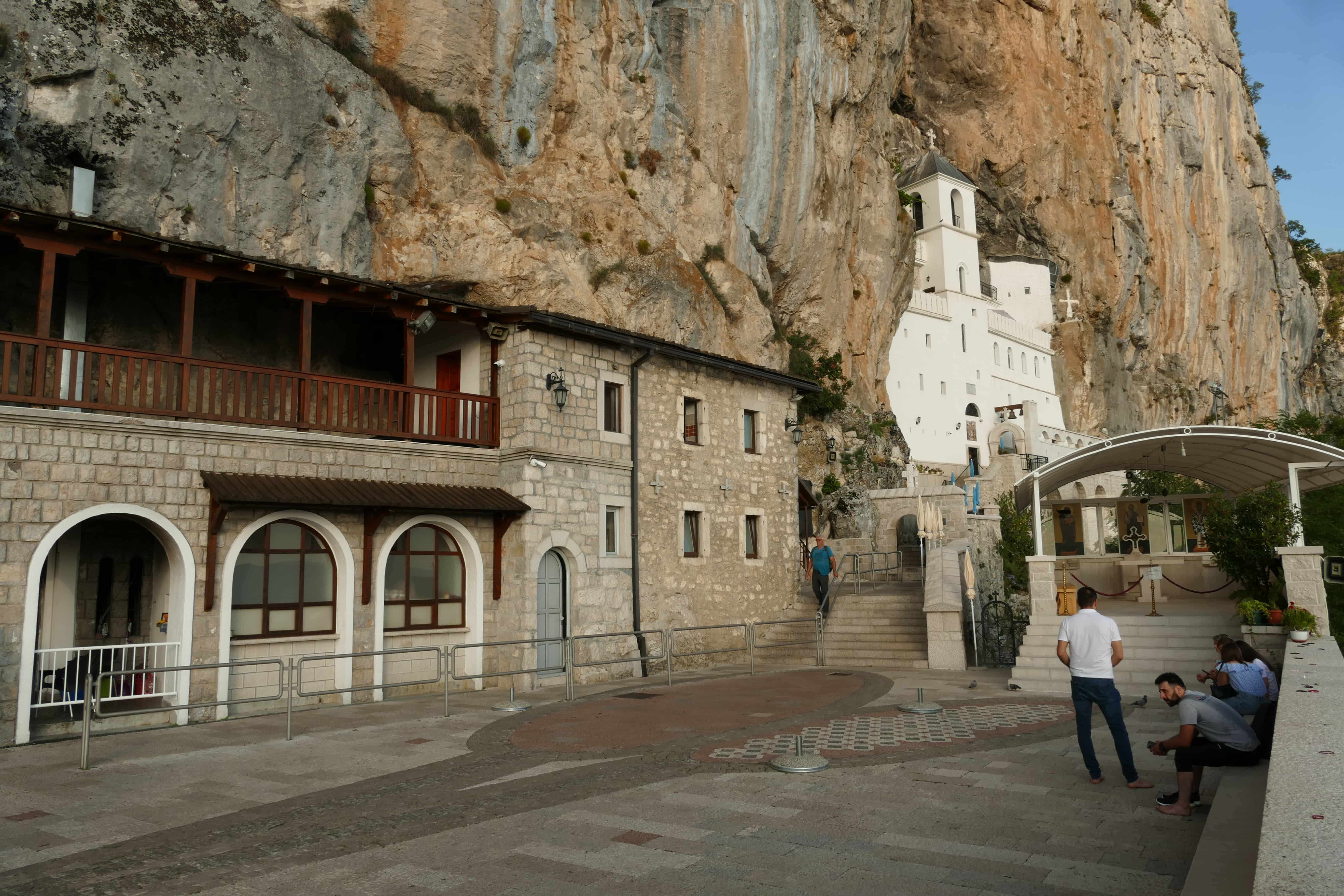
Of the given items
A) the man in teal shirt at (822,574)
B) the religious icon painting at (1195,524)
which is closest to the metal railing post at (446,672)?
the man in teal shirt at (822,574)

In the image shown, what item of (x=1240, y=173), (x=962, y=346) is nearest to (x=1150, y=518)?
(x=962, y=346)

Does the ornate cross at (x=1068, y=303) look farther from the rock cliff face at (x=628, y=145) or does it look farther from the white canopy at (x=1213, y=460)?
the white canopy at (x=1213, y=460)

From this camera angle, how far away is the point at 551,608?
16828 mm

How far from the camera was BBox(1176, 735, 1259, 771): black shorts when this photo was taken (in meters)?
6.71

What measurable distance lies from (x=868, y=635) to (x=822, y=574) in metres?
1.94

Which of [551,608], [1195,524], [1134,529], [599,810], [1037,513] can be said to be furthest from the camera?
[1134,529]

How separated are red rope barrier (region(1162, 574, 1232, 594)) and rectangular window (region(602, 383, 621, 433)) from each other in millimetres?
11618

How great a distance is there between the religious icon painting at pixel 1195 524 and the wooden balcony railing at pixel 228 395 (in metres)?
16.3

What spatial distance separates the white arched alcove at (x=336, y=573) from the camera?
1316 centimetres

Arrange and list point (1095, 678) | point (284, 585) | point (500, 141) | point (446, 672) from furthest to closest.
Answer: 1. point (500, 141)
2. point (284, 585)
3. point (446, 672)
4. point (1095, 678)

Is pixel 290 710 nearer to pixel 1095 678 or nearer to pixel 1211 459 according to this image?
pixel 1095 678

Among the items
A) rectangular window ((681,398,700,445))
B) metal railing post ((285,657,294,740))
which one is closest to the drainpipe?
rectangular window ((681,398,700,445))

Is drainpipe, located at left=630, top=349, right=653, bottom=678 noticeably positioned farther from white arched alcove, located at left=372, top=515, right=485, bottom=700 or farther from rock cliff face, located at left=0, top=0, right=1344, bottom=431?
rock cliff face, located at left=0, top=0, right=1344, bottom=431

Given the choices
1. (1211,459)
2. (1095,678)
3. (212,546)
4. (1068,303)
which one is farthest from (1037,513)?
(1068,303)
